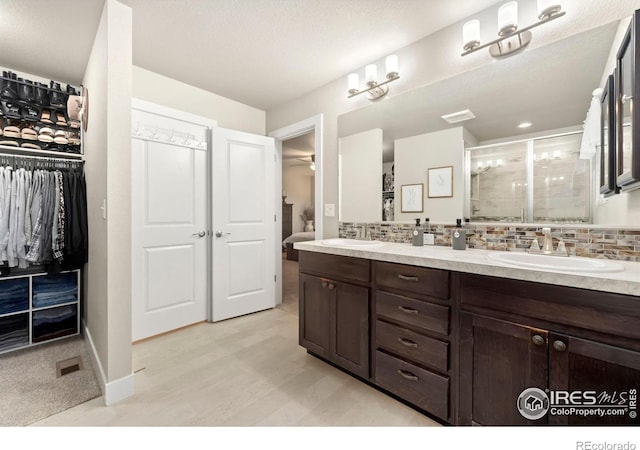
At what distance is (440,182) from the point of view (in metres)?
1.90

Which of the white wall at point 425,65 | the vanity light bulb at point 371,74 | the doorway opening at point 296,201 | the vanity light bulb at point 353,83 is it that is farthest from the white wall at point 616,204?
the doorway opening at point 296,201

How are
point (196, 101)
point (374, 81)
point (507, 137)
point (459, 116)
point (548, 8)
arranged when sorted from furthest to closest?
point (196, 101) → point (374, 81) → point (459, 116) → point (507, 137) → point (548, 8)

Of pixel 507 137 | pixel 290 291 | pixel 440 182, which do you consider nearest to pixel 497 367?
pixel 440 182

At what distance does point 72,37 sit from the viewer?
1952 mm

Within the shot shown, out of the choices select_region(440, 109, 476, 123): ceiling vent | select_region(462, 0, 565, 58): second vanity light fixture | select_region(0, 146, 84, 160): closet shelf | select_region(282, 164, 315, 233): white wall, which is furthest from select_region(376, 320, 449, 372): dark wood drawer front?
select_region(282, 164, 315, 233): white wall

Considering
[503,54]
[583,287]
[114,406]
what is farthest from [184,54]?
[583,287]

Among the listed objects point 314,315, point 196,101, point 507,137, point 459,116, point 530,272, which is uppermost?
point 196,101

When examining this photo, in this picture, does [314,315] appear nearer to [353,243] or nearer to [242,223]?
[353,243]

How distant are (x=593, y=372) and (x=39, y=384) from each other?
2.94 meters

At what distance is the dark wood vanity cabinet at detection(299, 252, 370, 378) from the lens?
171cm

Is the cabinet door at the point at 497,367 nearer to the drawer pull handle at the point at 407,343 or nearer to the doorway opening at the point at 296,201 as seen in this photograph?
the drawer pull handle at the point at 407,343

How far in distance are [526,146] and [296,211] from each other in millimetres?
6744

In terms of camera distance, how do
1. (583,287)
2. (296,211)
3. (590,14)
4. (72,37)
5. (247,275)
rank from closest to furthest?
1. (583,287)
2. (590,14)
3. (72,37)
4. (247,275)
5. (296,211)

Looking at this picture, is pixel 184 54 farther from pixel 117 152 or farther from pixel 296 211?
pixel 296 211
